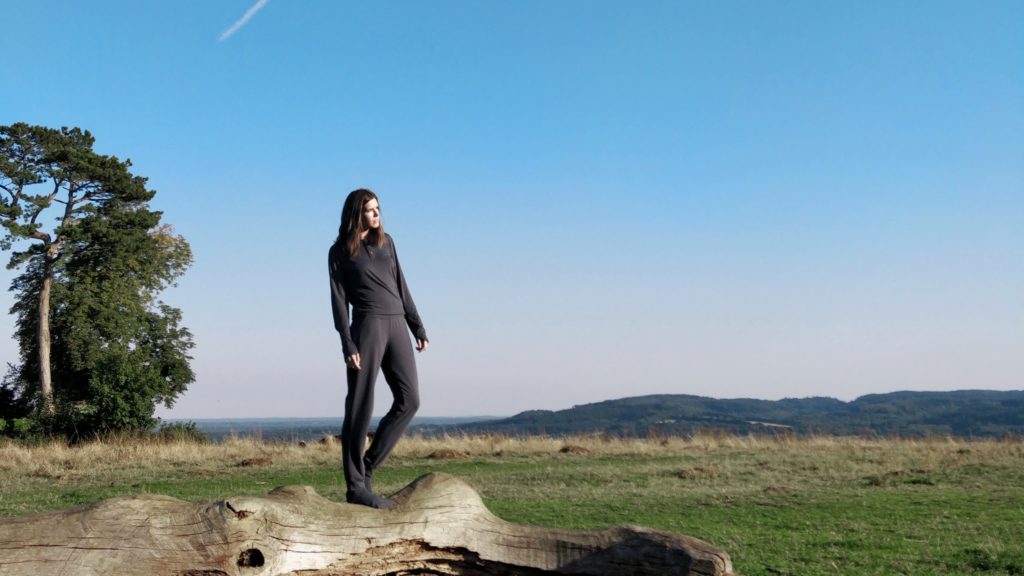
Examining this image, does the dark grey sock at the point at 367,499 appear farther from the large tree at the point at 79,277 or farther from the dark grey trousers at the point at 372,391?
the large tree at the point at 79,277

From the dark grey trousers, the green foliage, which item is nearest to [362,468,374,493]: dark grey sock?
the dark grey trousers

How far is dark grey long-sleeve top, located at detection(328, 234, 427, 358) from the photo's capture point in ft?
20.9

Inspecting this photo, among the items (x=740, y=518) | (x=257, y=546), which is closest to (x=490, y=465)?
(x=740, y=518)

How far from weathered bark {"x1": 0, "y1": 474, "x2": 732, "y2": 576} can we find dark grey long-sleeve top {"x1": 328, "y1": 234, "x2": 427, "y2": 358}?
1.37 meters

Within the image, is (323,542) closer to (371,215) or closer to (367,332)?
(367,332)

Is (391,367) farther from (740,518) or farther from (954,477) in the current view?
(954,477)

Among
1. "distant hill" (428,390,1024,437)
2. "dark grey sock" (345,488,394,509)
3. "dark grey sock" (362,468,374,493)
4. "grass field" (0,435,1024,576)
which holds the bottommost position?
"grass field" (0,435,1024,576)

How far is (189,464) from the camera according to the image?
21531 millimetres

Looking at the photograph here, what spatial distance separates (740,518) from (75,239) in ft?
112

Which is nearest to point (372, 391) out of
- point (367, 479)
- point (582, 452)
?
point (367, 479)

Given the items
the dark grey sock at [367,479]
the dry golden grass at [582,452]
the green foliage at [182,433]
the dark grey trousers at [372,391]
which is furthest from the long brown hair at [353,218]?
the green foliage at [182,433]

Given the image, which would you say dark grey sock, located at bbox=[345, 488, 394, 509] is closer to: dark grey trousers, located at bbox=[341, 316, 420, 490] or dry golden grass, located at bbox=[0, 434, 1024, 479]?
dark grey trousers, located at bbox=[341, 316, 420, 490]

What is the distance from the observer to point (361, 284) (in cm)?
641

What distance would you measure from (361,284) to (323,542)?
2.04 metres
